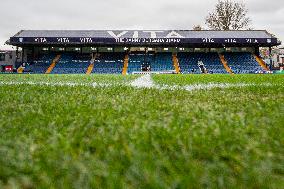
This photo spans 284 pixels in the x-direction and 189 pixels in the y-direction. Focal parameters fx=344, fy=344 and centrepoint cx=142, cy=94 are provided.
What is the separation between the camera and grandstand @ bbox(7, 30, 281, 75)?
123 feet

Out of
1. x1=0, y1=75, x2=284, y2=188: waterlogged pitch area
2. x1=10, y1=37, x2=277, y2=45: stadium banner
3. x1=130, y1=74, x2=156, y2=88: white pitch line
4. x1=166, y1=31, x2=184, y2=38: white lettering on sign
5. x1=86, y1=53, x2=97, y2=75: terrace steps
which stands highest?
x1=166, y1=31, x2=184, y2=38: white lettering on sign

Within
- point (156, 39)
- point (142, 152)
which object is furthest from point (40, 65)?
point (142, 152)

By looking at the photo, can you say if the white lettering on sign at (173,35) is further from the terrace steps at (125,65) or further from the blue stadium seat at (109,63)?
the blue stadium seat at (109,63)

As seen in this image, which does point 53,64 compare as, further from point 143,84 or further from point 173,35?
point 143,84

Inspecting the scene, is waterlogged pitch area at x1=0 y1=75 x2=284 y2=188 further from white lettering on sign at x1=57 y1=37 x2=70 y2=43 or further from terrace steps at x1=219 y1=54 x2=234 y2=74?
white lettering on sign at x1=57 y1=37 x2=70 y2=43

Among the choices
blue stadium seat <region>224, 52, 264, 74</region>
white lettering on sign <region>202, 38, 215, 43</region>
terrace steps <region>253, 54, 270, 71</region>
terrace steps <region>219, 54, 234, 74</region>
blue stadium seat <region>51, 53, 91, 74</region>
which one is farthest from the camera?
terrace steps <region>253, 54, 270, 71</region>

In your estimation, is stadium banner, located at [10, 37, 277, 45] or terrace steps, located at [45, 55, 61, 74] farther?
stadium banner, located at [10, 37, 277, 45]

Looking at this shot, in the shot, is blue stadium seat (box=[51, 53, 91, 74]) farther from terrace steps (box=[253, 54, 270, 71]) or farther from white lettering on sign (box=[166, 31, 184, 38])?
terrace steps (box=[253, 54, 270, 71])

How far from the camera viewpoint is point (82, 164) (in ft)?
4.55

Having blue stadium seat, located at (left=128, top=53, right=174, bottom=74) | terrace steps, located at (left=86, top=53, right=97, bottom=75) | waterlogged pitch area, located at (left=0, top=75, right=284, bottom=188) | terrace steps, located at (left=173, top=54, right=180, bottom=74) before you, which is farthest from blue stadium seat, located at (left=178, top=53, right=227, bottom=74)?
waterlogged pitch area, located at (left=0, top=75, right=284, bottom=188)

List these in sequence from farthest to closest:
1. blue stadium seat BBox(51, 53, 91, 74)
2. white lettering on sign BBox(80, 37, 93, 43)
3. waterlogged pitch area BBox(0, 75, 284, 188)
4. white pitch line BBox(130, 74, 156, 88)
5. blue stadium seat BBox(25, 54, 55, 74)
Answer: white lettering on sign BBox(80, 37, 93, 43), blue stadium seat BBox(25, 54, 55, 74), blue stadium seat BBox(51, 53, 91, 74), white pitch line BBox(130, 74, 156, 88), waterlogged pitch area BBox(0, 75, 284, 188)

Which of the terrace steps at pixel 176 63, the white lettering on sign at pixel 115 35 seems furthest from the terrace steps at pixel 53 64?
the terrace steps at pixel 176 63

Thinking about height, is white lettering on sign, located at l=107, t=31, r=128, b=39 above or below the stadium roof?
above

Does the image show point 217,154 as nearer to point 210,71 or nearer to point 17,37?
point 210,71
